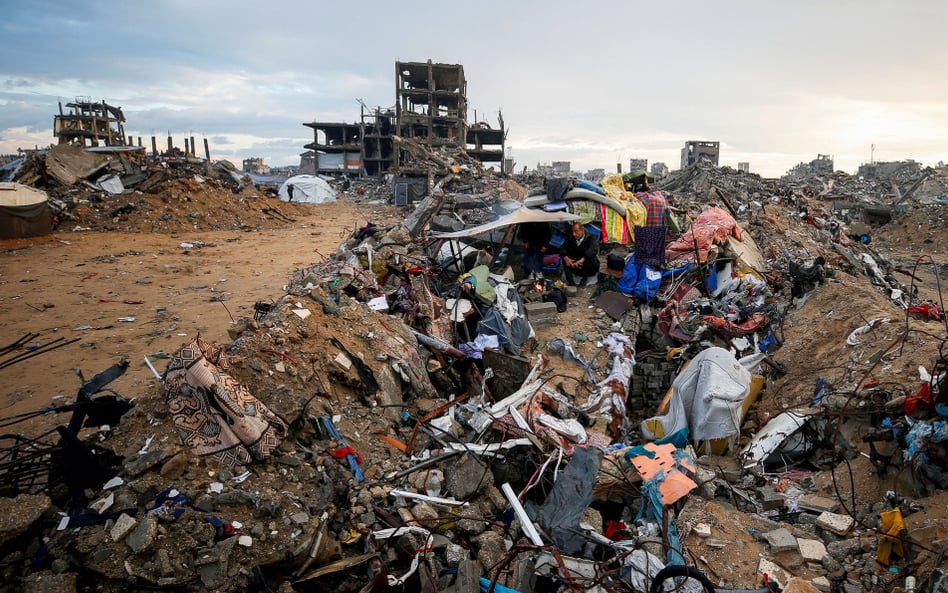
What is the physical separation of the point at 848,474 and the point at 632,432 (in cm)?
212

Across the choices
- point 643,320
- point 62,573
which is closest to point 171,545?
point 62,573

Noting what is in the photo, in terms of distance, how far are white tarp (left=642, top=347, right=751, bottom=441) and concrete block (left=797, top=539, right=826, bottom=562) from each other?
1.54 metres

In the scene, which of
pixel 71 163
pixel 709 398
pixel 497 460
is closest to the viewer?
pixel 497 460

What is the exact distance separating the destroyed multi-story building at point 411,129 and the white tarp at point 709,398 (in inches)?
929

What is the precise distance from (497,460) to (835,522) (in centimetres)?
230

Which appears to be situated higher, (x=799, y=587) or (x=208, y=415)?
(x=208, y=415)

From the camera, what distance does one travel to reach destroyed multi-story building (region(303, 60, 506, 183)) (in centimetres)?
2950

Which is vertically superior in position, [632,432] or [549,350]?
[549,350]

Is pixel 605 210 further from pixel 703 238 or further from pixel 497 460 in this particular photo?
pixel 497 460

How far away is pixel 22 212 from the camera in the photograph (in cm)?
1158

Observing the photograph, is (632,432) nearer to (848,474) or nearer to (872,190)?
(848,474)

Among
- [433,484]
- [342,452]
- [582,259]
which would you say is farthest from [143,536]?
[582,259]

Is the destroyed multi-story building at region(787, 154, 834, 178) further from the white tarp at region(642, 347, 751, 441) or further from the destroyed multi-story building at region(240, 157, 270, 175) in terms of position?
the destroyed multi-story building at region(240, 157, 270, 175)

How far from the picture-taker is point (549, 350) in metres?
6.45
